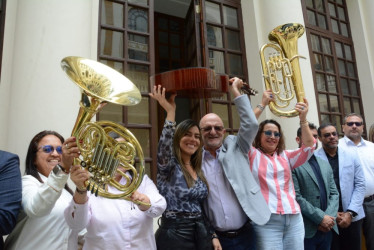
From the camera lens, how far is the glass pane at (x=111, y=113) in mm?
3807

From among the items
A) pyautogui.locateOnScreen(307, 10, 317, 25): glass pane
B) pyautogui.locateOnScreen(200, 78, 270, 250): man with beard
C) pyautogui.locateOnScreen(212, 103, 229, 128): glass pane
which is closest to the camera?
pyautogui.locateOnScreen(200, 78, 270, 250): man with beard

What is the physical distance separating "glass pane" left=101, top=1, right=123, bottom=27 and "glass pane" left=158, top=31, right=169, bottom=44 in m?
2.62

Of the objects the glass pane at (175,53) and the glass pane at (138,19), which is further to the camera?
the glass pane at (175,53)

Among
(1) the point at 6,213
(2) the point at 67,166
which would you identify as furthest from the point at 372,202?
(1) the point at 6,213

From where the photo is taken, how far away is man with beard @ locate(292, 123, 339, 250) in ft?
8.48

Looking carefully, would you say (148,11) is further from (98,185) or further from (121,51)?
(98,185)

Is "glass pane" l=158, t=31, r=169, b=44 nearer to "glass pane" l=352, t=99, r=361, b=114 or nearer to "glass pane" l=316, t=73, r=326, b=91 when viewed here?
"glass pane" l=316, t=73, r=326, b=91

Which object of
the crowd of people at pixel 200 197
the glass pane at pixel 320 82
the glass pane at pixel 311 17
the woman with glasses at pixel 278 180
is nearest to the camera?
the crowd of people at pixel 200 197

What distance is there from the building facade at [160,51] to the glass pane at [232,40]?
19mm

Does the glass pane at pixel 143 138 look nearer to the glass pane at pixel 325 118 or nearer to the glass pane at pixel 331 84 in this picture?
the glass pane at pixel 325 118

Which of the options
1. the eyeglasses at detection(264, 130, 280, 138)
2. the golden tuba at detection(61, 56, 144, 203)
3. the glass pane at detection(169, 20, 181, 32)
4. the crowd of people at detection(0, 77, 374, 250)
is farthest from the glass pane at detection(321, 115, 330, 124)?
the golden tuba at detection(61, 56, 144, 203)

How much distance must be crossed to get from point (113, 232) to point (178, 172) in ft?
1.90

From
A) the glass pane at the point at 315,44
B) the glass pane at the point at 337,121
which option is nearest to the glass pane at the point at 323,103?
the glass pane at the point at 337,121

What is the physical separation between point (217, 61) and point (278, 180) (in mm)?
3046
